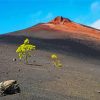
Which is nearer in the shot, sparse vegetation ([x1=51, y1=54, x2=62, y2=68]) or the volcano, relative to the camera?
the volcano

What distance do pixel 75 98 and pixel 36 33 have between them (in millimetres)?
43775

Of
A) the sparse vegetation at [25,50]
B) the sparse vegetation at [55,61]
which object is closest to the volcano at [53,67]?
the sparse vegetation at [55,61]

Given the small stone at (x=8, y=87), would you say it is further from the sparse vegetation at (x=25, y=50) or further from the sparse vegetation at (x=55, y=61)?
the sparse vegetation at (x=55, y=61)

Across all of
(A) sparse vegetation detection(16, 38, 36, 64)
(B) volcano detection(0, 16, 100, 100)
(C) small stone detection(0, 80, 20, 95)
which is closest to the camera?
(C) small stone detection(0, 80, 20, 95)

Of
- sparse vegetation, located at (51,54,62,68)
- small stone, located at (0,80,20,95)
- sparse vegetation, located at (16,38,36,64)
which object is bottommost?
small stone, located at (0,80,20,95)

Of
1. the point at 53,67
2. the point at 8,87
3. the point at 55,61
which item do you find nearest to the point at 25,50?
the point at 53,67

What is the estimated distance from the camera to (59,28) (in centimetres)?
7881

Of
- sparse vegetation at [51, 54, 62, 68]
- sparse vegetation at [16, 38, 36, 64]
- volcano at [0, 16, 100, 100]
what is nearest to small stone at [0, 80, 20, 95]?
volcano at [0, 16, 100, 100]

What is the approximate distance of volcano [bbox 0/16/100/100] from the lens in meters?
27.8

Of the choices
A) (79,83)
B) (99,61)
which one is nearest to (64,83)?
(79,83)

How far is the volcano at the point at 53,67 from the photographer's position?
27.8 meters

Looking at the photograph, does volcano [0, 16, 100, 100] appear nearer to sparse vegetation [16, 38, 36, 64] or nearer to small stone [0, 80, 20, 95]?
small stone [0, 80, 20, 95]

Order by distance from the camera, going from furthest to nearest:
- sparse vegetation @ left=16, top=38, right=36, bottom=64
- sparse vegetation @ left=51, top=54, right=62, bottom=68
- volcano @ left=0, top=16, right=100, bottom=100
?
1. sparse vegetation @ left=51, top=54, right=62, bottom=68
2. sparse vegetation @ left=16, top=38, right=36, bottom=64
3. volcano @ left=0, top=16, right=100, bottom=100

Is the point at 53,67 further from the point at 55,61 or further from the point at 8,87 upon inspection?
the point at 8,87
